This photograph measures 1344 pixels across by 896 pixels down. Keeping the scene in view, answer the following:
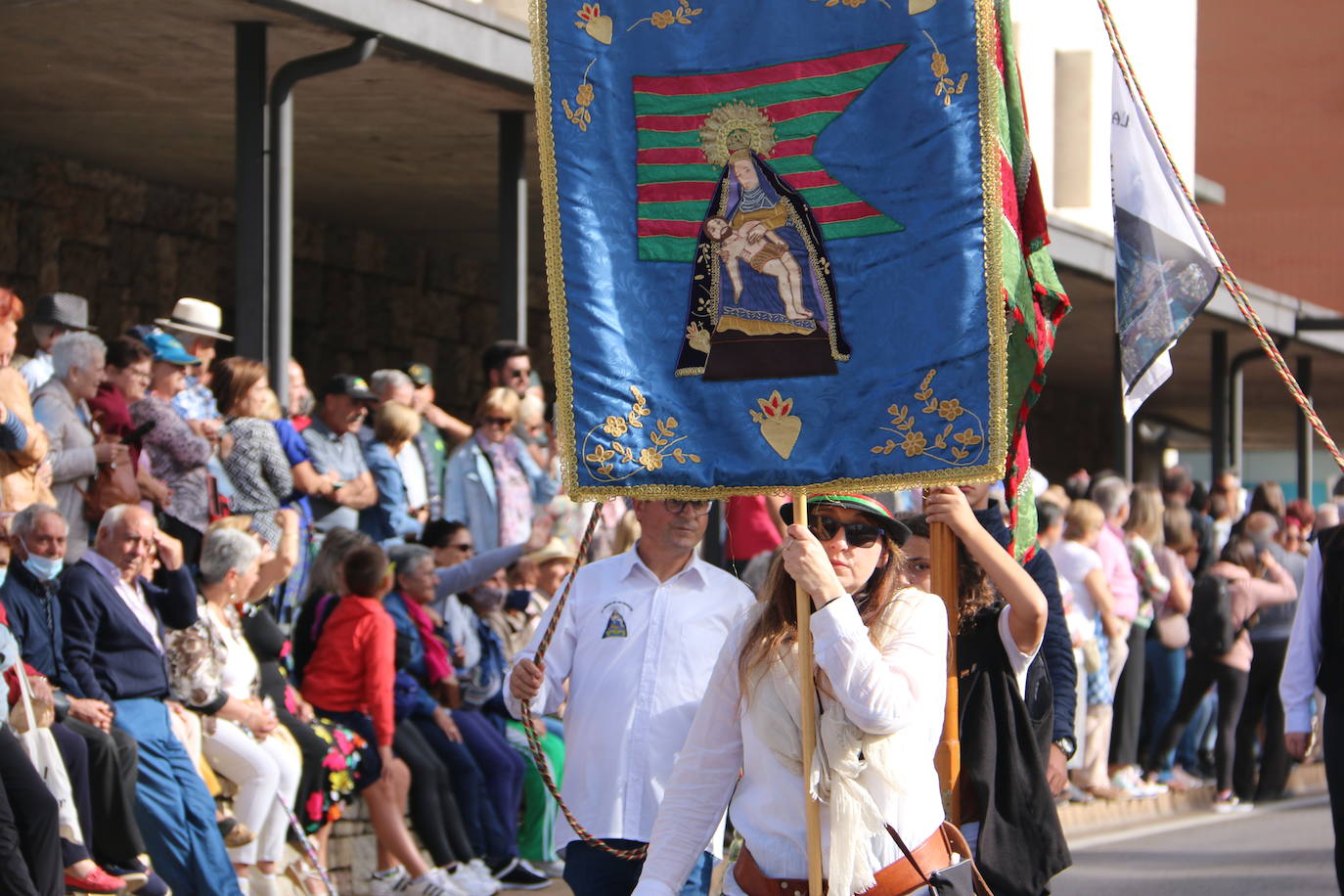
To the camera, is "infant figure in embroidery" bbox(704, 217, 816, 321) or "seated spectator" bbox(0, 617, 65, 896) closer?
"infant figure in embroidery" bbox(704, 217, 816, 321)

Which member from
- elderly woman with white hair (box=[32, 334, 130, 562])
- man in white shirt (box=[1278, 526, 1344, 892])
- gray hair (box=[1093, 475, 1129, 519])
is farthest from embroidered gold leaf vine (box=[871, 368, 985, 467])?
gray hair (box=[1093, 475, 1129, 519])

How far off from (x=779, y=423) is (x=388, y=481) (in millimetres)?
6579

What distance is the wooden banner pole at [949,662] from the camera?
226 inches

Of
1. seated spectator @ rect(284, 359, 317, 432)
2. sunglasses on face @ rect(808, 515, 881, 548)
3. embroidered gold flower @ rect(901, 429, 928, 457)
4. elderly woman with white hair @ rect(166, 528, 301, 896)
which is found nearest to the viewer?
sunglasses on face @ rect(808, 515, 881, 548)

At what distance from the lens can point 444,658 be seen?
1062cm

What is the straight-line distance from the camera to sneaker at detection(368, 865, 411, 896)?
9.75m

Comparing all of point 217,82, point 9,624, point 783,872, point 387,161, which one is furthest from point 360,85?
point 783,872

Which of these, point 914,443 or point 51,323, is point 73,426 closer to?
A: point 51,323

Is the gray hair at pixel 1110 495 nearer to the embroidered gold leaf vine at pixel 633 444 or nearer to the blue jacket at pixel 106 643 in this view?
A: the blue jacket at pixel 106 643

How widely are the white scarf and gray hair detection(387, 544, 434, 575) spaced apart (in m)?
5.79

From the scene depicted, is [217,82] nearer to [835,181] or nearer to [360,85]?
[360,85]

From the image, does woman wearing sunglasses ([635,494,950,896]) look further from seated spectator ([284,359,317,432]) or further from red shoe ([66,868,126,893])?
seated spectator ([284,359,317,432])

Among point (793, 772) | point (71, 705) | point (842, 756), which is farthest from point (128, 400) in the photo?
point (842, 756)

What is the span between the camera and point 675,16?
17.4ft
